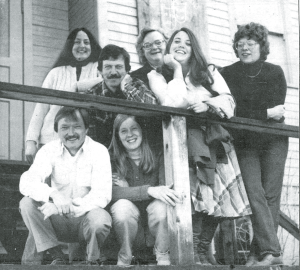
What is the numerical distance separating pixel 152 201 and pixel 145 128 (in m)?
0.57

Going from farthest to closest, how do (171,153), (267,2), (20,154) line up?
(267,2) < (20,154) < (171,153)

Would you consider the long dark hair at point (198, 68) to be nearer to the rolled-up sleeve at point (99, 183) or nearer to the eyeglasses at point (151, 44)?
the eyeglasses at point (151, 44)

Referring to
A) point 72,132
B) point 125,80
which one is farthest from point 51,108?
point 72,132

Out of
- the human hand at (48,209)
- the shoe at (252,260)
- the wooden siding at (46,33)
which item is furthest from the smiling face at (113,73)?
the wooden siding at (46,33)

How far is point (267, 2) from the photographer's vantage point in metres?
7.18

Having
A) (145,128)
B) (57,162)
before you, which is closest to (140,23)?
(145,128)

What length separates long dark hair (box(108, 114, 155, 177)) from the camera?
12.8 feet

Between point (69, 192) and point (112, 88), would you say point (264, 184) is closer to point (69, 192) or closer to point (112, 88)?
point (112, 88)

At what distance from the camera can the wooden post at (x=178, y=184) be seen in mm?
3689

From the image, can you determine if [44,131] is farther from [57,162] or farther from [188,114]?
[188,114]

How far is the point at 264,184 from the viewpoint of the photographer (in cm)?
431

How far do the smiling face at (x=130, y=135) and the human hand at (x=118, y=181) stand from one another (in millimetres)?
222

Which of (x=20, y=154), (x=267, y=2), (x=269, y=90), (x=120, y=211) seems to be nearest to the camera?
(x=120, y=211)

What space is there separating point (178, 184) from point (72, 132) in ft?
2.58
